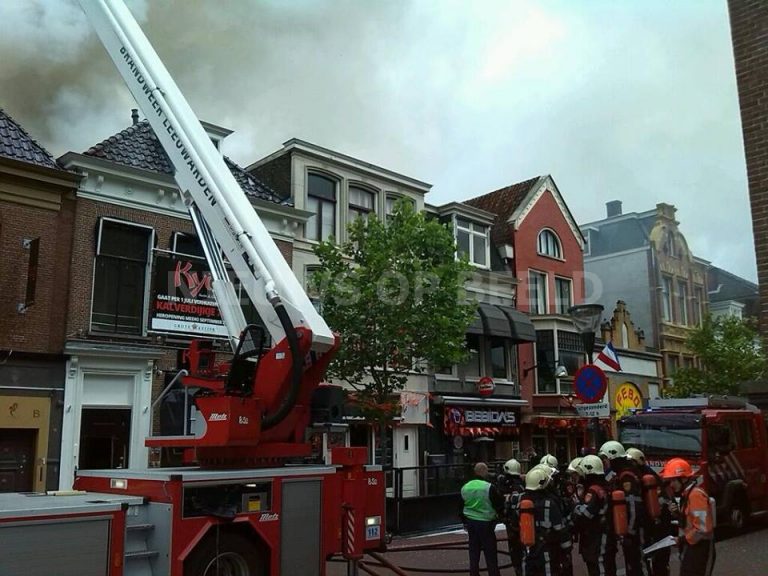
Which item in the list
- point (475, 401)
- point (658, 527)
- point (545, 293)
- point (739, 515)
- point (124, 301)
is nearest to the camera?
point (658, 527)

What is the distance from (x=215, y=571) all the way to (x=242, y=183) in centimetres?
1397

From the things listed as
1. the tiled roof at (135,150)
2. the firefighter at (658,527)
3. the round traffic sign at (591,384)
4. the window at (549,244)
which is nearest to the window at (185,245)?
the tiled roof at (135,150)

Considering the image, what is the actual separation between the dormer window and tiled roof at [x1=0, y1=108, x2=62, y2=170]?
18.8m

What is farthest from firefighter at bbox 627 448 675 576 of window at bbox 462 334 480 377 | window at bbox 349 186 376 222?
window at bbox 462 334 480 377

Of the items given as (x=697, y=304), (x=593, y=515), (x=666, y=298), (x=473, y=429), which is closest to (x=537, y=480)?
(x=593, y=515)

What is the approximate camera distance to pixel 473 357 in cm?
2531

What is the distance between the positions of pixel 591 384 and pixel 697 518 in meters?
5.11

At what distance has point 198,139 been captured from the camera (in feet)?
31.8

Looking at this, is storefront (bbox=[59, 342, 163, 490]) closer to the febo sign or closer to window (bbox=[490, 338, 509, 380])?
Result: the febo sign

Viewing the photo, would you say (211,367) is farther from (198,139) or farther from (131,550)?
(198,139)

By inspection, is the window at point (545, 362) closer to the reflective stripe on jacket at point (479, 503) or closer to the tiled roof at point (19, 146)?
the tiled roof at point (19, 146)

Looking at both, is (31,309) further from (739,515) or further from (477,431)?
(739,515)

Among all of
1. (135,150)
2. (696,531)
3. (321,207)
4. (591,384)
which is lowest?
(696,531)

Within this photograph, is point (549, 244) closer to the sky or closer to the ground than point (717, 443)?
closer to the sky
